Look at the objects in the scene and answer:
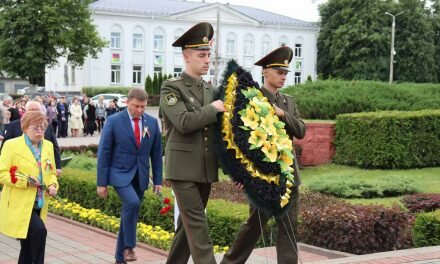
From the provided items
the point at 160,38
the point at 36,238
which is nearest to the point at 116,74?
the point at 160,38

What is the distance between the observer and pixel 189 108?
5309 mm

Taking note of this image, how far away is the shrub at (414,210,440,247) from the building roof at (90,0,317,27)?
5349 centimetres

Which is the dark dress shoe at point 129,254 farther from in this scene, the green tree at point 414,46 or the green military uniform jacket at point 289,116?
the green tree at point 414,46

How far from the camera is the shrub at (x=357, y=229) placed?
8.05 m

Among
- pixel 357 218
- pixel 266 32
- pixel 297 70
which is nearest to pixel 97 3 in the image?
pixel 266 32

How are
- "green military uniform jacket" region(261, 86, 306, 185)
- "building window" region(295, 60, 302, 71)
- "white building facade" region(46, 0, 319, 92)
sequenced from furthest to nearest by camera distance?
"building window" region(295, 60, 302, 71) → "white building facade" region(46, 0, 319, 92) → "green military uniform jacket" region(261, 86, 306, 185)

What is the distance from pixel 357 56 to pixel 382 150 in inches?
1840

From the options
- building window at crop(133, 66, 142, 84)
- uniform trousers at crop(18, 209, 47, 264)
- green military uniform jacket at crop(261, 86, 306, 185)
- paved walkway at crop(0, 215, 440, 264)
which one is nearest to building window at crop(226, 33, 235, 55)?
building window at crop(133, 66, 142, 84)

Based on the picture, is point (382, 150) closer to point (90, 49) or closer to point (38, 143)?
point (38, 143)

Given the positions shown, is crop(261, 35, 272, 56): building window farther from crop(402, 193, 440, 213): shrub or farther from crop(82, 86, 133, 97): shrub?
crop(402, 193, 440, 213): shrub

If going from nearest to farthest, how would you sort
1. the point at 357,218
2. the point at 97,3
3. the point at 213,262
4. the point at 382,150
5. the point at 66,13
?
the point at 213,262 < the point at 357,218 < the point at 382,150 < the point at 66,13 < the point at 97,3

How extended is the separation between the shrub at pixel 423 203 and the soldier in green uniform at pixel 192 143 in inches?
221

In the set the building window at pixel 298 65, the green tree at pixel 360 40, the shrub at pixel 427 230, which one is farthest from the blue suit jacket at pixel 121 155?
the building window at pixel 298 65

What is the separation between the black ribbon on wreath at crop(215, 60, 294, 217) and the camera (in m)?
5.24
